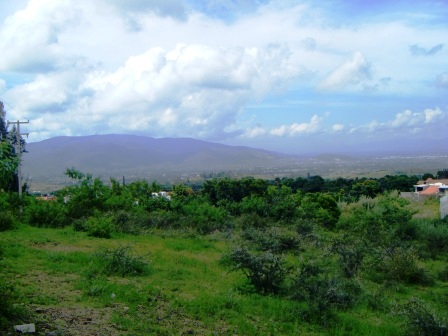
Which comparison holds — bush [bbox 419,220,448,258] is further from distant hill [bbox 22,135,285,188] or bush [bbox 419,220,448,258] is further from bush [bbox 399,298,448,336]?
distant hill [bbox 22,135,285,188]

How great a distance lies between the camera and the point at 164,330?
18.7 ft

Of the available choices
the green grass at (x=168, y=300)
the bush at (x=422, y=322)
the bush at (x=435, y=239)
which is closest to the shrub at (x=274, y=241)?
the green grass at (x=168, y=300)

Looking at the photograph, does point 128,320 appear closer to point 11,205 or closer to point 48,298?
point 48,298

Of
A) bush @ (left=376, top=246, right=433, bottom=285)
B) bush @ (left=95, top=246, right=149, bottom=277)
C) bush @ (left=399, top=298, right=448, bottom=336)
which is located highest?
bush @ (left=95, top=246, right=149, bottom=277)

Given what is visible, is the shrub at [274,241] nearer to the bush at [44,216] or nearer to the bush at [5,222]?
the bush at [44,216]

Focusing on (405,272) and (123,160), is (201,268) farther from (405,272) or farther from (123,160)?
(123,160)

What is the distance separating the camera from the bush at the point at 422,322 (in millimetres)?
5844

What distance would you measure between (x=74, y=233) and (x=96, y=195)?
3.40 meters

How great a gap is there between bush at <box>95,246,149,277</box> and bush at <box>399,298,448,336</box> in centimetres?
476

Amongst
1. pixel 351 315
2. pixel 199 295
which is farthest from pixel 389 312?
pixel 199 295

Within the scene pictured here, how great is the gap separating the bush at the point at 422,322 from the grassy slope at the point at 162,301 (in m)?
0.40

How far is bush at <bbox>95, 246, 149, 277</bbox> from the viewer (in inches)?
332

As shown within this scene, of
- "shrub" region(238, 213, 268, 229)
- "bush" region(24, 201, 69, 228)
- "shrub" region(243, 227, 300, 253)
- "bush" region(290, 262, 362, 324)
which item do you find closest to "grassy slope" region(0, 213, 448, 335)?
"bush" region(290, 262, 362, 324)

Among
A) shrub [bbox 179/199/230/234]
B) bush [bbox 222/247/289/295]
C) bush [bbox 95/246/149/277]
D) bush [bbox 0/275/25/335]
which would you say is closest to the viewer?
bush [bbox 0/275/25/335]
